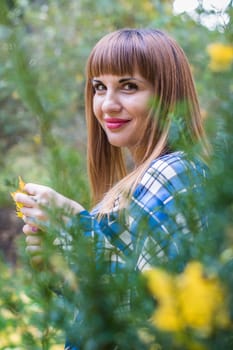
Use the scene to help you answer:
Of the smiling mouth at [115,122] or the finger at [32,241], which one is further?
the smiling mouth at [115,122]

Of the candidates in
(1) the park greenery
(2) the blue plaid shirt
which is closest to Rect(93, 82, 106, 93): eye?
(1) the park greenery

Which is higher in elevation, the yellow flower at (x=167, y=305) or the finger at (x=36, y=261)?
the finger at (x=36, y=261)

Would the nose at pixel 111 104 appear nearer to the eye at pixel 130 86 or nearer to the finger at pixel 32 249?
the eye at pixel 130 86

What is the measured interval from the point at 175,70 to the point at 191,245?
946 mm

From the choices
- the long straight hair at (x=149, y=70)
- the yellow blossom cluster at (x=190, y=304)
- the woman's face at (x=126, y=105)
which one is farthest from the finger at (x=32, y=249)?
the woman's face at (x=126, y=105)

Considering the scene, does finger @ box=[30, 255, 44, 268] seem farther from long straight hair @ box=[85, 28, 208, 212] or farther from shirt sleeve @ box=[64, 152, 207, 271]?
long straight hair @ box=[85, 28, 208, 212]

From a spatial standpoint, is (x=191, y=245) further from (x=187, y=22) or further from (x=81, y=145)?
(x=81, y=145)

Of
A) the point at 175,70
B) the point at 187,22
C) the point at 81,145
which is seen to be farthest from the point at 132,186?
the point at 81,145

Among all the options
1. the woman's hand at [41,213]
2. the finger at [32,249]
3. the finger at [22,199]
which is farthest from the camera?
the finger at [22,199]

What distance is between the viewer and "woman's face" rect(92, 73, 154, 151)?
134cm

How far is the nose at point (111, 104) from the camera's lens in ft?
4.44

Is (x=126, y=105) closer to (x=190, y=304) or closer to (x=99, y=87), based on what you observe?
(x=99, y=87)

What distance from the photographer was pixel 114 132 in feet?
4.66

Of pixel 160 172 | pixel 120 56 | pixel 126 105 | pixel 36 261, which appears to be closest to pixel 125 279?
pixel 36 261
